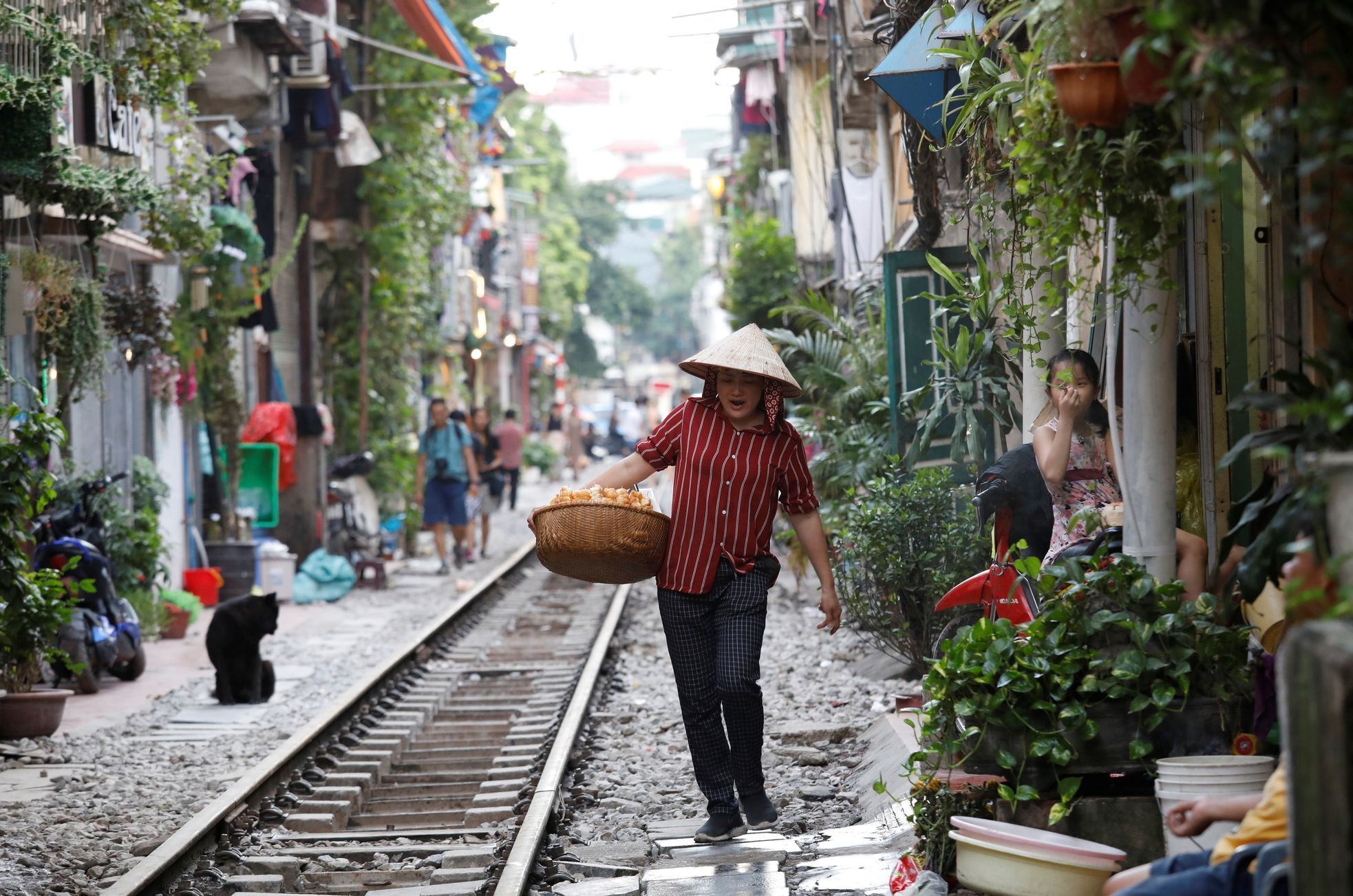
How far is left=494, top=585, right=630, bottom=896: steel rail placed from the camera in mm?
5902

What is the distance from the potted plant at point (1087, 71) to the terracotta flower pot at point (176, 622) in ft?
35.2

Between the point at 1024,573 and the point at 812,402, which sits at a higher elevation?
the point at 812,402

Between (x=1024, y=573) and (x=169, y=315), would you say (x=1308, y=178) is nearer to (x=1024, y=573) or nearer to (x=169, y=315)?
(x=1024, y=573)


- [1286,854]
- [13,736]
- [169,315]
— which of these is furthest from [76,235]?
[1286,854]

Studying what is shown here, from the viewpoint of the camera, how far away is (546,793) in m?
7.30

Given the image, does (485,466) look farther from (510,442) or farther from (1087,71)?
(1087,71)

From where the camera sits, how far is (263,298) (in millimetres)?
18219

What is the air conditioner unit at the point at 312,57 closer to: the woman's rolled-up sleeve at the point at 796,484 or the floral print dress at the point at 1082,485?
the woman's rolled-up sleeve at the point at 796,484

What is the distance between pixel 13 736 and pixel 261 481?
28.6ft

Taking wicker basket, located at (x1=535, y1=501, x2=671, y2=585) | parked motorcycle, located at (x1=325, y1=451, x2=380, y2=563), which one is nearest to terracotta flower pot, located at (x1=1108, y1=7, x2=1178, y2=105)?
wicker basket, located at (x1=535, y1=501, x2=671, y2=585)

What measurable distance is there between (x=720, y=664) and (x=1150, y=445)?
6.25 feet

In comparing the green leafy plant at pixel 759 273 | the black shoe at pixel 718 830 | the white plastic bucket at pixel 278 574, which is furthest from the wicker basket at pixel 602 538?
the green leafy plant at pixel 759 273

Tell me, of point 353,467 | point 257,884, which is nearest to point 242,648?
point 257,884

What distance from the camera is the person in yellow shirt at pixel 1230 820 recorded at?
3445mm
